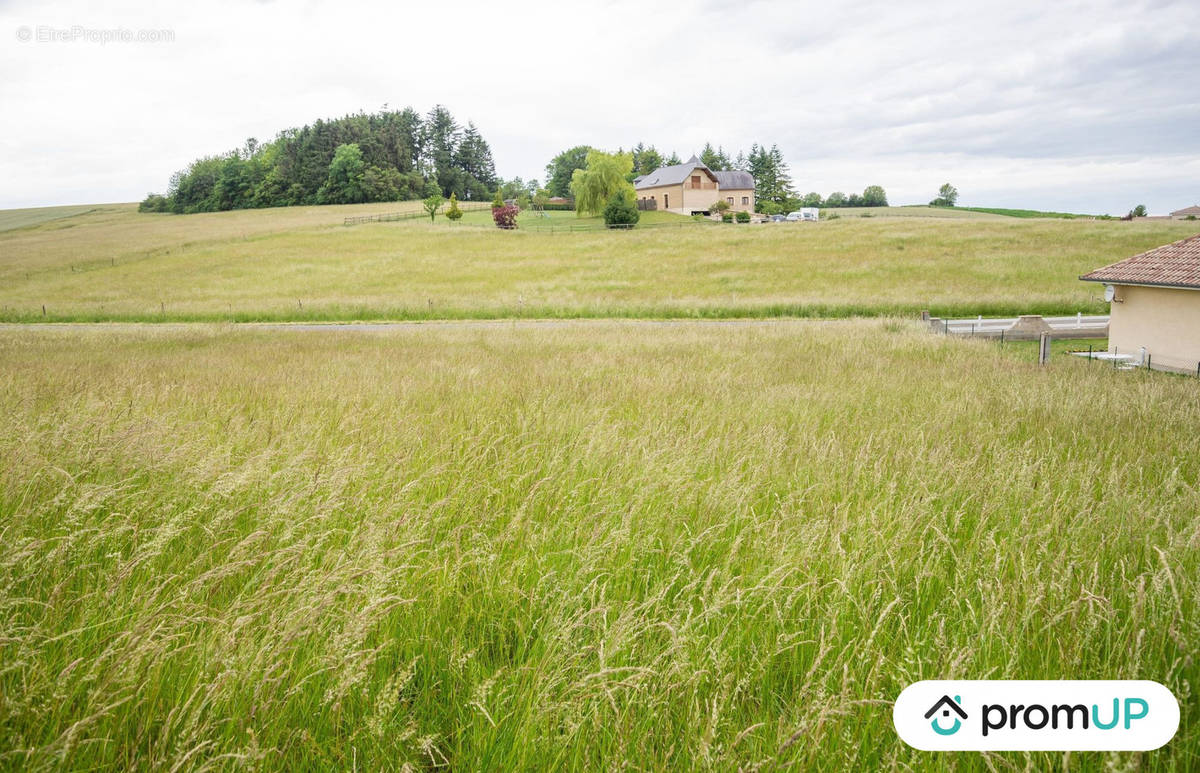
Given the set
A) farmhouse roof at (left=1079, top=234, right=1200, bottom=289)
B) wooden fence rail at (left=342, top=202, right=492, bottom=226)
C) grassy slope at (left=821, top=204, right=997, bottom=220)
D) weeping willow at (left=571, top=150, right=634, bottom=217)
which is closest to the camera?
farmhouse roof at (left=1079, top=234, right=1200, bottom=289)

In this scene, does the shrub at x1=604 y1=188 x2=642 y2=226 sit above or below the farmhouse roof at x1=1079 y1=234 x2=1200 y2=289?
above

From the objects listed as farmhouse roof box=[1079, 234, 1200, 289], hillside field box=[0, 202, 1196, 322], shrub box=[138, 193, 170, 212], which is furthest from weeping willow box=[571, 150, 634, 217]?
shrub box=[138, 193, 170, 212]

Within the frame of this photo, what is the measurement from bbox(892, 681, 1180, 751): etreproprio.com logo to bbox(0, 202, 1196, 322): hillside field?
28343mm

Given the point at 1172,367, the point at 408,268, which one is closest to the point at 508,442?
the point at 1172,367

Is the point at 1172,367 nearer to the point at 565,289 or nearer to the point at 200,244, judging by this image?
the point at 565,289

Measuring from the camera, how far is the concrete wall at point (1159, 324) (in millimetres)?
15609

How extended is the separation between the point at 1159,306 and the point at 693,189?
8511 centimetres

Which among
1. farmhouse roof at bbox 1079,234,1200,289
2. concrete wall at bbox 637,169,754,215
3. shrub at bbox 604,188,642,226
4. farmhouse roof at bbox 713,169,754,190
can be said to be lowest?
farmhouse roof at bbox 1079,234,1200,289

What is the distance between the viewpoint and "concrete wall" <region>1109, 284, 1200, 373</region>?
15.6m

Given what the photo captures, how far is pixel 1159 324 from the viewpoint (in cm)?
1652

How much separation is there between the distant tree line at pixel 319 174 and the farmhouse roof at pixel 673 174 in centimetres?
3774

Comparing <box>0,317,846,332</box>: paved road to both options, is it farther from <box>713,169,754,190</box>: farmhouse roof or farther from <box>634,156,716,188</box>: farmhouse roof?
<box>713,169,754,190</box>: farmhouse roof

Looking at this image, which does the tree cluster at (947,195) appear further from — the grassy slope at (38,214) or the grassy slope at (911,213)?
the grassy slope at (38,214)

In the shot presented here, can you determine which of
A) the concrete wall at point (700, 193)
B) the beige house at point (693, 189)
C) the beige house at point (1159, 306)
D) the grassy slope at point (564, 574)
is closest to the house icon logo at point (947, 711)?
the grassy slope at point (564, 574)
